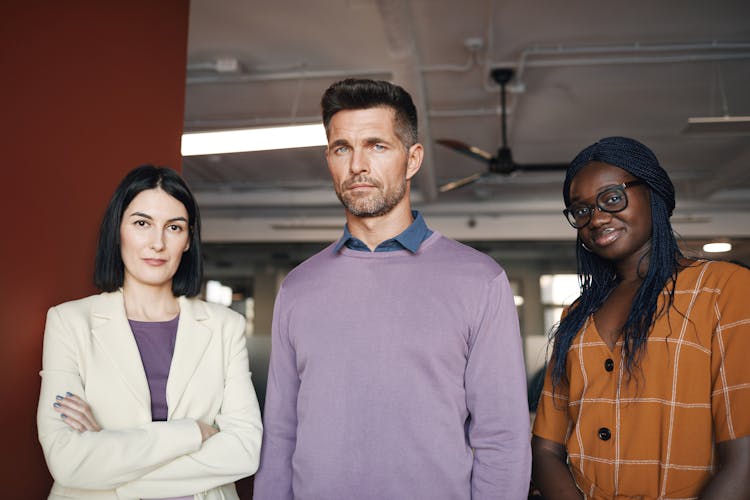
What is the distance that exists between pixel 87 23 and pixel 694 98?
18.5ft

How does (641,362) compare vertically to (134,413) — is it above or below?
above

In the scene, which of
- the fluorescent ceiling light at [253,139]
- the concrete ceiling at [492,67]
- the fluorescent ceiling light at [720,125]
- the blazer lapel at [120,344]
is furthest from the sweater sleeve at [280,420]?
the fluorescent ceiling light at [720,125]

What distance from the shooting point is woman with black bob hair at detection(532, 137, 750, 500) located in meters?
1.56

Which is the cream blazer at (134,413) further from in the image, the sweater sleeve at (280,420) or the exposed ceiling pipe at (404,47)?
the exposed ceiling pipe at (404,47)

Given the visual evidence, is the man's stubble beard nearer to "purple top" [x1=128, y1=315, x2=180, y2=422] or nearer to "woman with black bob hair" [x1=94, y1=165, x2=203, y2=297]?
"woman with black bob hair" [x1=94, y1=165, x2=203, y2=297]

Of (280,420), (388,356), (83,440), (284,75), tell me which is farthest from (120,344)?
(284,75)

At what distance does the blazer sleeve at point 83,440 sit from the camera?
154 centimetres

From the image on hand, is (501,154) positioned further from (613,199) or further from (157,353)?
(157,353)

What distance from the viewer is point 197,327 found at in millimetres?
1893

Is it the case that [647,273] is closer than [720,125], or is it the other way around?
[647,273]

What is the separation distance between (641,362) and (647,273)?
26 cm

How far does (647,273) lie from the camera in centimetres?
178

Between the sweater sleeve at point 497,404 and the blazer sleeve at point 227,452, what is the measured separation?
64 cm

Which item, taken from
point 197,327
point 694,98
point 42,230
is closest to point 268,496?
point 197,327
